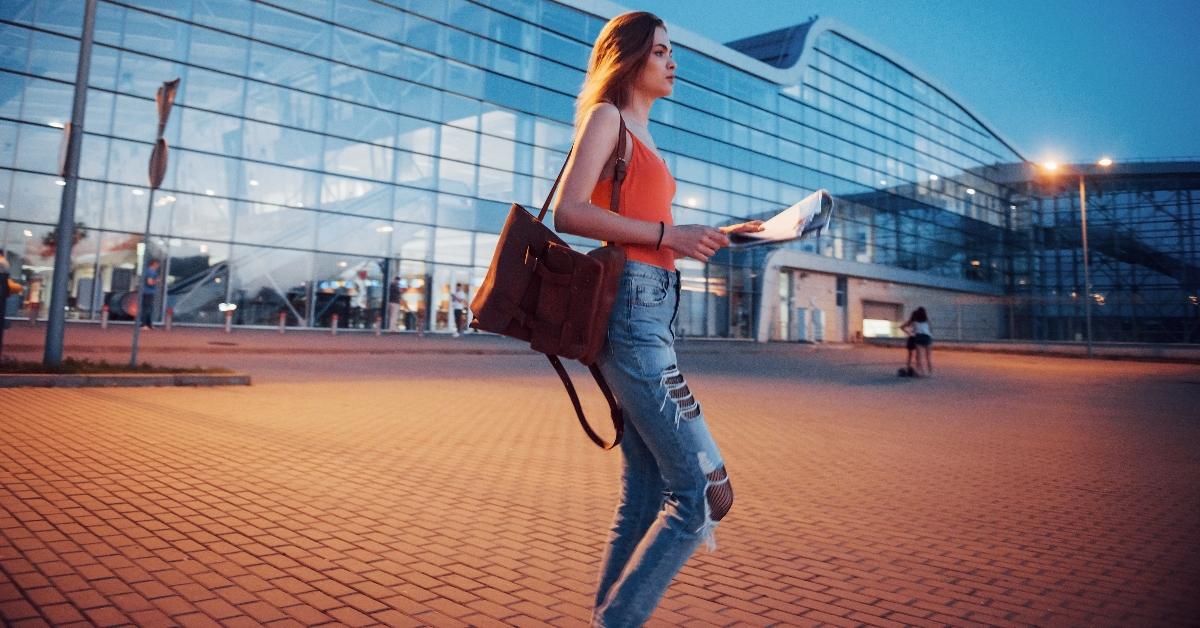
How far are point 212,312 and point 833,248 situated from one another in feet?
105

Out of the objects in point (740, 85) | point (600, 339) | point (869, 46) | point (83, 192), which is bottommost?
point (600, 339)

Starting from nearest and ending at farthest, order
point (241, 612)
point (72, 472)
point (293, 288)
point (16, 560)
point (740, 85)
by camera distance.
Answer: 1. point (241, 612)
2. point (16, 560)
3. point (72, 472)
4. point (293, 288)
5. point (740, 85)

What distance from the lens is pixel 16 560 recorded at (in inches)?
102

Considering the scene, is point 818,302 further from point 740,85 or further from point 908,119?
point 908,119

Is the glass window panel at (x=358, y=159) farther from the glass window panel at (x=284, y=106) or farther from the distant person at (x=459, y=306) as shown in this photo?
the distant person at (x=459, y=306)

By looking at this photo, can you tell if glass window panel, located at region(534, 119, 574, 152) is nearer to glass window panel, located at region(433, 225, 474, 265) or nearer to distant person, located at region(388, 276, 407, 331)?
glass window panel, located at region(433, 225, 474, 265)

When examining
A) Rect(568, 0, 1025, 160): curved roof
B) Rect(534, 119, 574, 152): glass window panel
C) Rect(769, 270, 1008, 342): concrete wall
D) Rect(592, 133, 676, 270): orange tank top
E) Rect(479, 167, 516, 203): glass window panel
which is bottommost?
Rect(592, 133, 676, 270): orange tank top

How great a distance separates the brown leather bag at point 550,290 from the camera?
1.64 m

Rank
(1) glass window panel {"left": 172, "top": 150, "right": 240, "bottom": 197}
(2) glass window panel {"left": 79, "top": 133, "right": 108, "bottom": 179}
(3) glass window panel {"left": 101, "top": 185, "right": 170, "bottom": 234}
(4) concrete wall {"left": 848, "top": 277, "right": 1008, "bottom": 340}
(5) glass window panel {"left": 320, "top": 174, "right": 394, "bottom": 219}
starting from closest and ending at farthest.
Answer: (2) glass window panel {"left": 79, "top": 133, "right": 108, "bottom": 179} → (3) glass window panel {"left": 101, "top": 185, "right": 170, "bottom": 234} → (1) glass window panel {"left": 172, "top": 150, "right": 240, "bottom": 197} → (5) glass window panel {"left": 320, "top": 174, "right": 394, "bottom": 219} → (4) concrete wall {"left": 848, "top": 277, "right": 1008, "bottom": 340}

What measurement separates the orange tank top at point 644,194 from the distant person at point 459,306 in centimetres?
2199

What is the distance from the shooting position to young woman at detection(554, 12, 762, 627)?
1.70 metres

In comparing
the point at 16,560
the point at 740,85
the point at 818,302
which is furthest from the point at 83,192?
the point at 818,302

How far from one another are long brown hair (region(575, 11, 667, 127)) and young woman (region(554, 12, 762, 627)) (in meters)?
0.11

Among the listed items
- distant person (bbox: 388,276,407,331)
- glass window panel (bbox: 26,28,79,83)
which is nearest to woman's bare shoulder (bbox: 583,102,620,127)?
distant person (bbox: 388,276,407,331)
